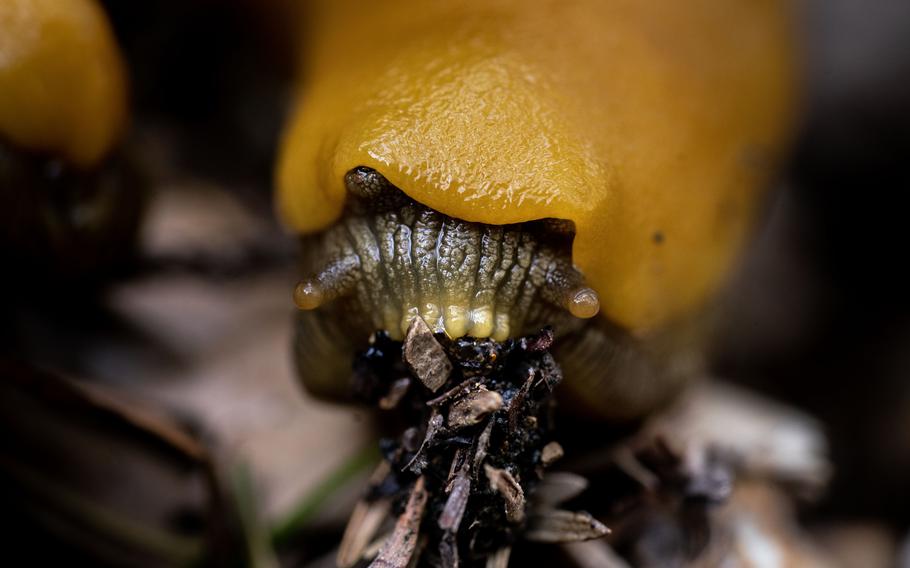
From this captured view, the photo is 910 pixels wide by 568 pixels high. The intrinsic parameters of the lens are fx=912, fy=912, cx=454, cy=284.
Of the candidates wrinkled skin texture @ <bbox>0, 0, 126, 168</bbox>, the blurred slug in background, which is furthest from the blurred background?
wrinkled skin texture @ <bbox>0, 0, 126, 168</bbox>

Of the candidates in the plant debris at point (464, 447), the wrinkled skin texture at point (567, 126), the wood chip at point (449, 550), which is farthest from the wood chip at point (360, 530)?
the wrinkled skin texture at point (567, 126)

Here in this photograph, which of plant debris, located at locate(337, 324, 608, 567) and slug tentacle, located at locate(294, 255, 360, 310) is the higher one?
slug tentacle, located at locate(294, 255, 360, 310)

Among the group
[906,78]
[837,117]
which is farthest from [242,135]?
[906,78]

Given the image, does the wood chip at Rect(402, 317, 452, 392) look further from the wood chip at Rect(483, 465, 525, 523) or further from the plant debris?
the wood chip at Rect(483, 465, 525, 523)

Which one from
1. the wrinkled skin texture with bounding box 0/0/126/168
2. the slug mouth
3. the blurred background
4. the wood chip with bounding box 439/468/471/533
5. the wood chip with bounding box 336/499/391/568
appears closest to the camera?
the wood chip with bounding box 439/468/471/533

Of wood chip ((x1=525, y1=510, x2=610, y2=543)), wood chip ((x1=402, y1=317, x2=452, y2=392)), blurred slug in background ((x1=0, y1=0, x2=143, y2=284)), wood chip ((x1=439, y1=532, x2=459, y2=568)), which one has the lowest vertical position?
wood chip ((x1=525, y1=510, x2=610, y2=543))

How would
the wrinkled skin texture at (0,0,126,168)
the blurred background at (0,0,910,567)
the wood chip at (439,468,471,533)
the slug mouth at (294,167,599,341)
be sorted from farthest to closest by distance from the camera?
the blurred background at (0,0,910,567), the wrinkled skin texture at (0,0,126,168), the slug mouth at (294,167,599,341), the wood chip at (439,468,471,533)

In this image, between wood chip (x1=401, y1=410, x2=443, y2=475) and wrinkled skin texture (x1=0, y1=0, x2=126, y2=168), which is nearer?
wood chip (x1=401, y1=410, x2=443, y2=475)
